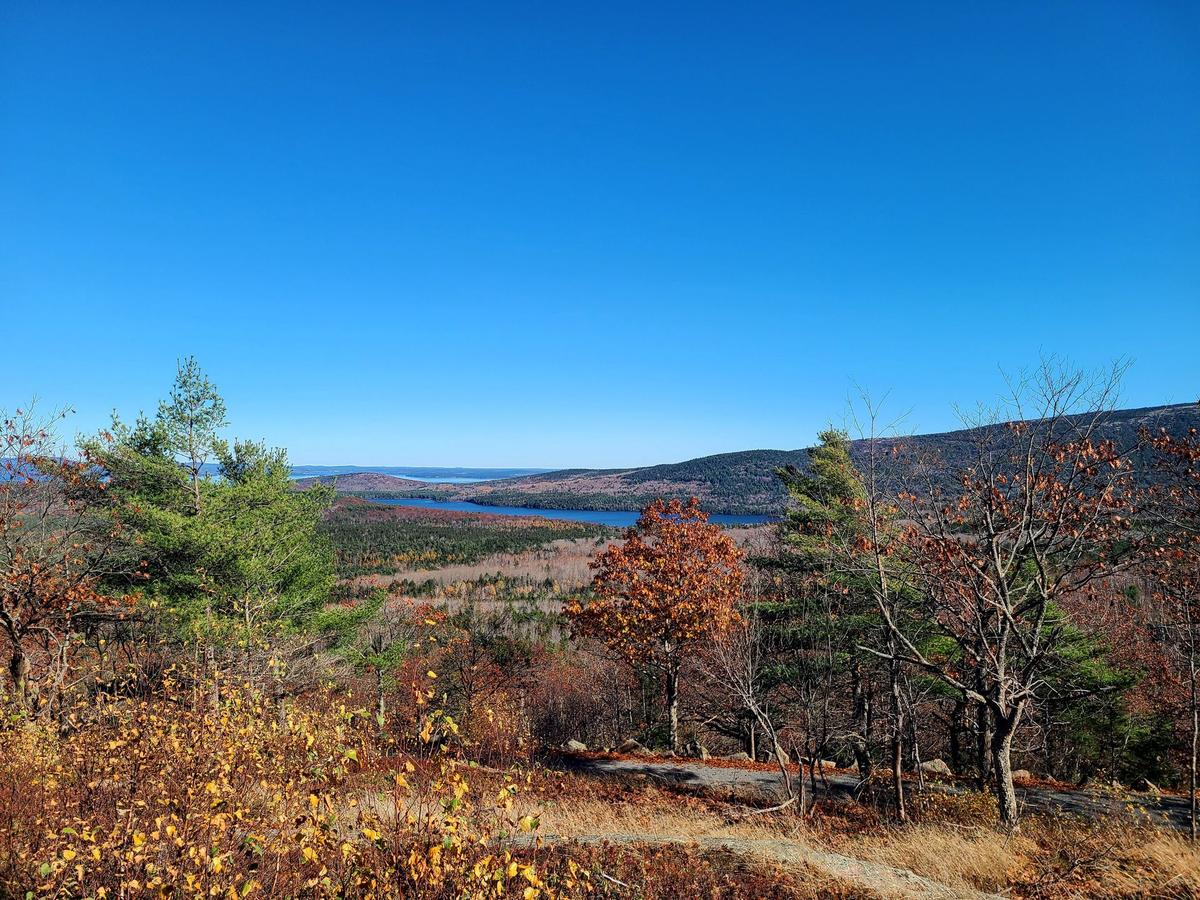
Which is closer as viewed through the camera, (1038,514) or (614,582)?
(1038,514)

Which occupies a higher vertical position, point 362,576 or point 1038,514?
point 1038,514

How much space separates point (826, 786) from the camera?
14133 mm

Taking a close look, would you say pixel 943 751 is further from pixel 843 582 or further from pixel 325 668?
pixel 325 668

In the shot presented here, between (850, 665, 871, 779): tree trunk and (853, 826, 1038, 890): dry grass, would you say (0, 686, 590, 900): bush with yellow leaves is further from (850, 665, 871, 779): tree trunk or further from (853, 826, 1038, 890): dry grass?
(850, 665, 871, 779): tree trunk

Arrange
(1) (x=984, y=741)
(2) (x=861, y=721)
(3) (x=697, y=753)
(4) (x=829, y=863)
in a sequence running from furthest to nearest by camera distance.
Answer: (3) (x=697, y=753)
(2) (x=861, y=721)
(1) (x=984, y=741)
(4) (x=829, y=863)

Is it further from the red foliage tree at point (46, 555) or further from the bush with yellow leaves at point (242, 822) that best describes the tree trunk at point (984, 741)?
the red foliage tree at point (46, 555)

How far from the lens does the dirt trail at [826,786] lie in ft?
44.7

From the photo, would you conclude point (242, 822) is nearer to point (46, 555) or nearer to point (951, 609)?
point (951, 609)

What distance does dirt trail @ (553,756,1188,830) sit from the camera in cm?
1363

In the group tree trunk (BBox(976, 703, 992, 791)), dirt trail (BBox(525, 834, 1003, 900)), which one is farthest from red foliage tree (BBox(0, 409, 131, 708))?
tree trunk (BBox(976, 703, 992, 791))

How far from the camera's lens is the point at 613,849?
7922mm

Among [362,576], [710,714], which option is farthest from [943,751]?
[362,576]

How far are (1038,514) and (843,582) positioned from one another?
28.5 feet

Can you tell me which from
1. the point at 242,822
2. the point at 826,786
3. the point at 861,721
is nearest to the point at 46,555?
the point at 242,822
